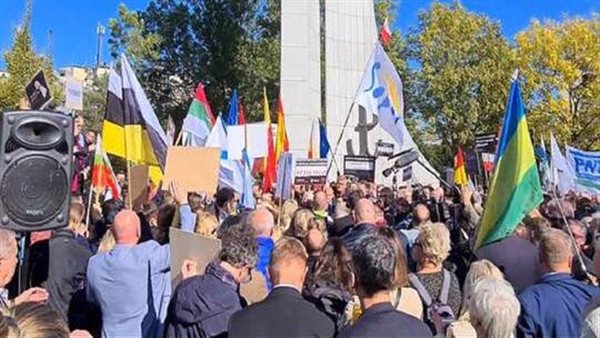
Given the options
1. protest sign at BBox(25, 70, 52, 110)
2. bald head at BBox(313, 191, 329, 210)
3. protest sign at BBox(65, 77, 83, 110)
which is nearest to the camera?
protest sign at BBox(25, 70, 52, 110)

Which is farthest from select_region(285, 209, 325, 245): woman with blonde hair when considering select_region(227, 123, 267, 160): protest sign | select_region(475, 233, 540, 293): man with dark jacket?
select_region(227, 123, 267, 160): protest sign

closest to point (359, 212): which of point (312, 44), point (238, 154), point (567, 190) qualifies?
point (238, 154)

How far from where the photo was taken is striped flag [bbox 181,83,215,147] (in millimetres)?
11807

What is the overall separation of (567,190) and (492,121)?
1238 inches

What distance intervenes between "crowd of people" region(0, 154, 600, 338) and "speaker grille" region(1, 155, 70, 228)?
353mm

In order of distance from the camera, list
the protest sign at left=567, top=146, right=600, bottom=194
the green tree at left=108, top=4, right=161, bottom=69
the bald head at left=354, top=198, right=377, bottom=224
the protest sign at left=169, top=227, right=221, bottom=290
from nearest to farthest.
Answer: the protest sign at left=169, top=227, right=221, bottom=290 < the bald head at left=354, top=198, right=377, bottom=224 < the protest sign at left=567, top=146, right=600, bottom=194 < the green tree at left=108, top=4, right=161, bottom=69

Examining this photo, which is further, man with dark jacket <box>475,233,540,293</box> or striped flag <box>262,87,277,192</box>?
striped flag <box>262,87,277,192</box>

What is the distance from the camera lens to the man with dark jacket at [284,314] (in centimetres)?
388

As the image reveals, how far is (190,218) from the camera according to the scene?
6355 millimetres

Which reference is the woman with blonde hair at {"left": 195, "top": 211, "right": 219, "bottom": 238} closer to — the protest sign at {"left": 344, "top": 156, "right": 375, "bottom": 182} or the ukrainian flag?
the ukrainian flag

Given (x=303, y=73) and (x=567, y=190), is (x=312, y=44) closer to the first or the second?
(x=303, y=73)

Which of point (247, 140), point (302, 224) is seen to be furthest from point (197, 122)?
point (302, 224)

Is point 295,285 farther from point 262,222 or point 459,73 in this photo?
point 459,73

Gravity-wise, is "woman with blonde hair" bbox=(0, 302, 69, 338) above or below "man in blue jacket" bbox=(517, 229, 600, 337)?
above
